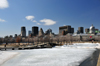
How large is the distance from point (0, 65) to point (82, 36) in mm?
148414

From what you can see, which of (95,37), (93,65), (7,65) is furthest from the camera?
(95,37)

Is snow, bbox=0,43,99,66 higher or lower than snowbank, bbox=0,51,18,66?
lower

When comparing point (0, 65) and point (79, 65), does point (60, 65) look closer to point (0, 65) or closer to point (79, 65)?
point (79, 65)

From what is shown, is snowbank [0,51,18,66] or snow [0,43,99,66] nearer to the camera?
snow [0,43,99,66]

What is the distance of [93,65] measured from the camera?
39.4 ft

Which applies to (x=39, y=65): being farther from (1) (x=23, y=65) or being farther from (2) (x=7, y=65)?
(2) (x=7, y=65)

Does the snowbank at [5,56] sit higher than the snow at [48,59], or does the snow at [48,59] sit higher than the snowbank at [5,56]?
the snowbank at [5,56]

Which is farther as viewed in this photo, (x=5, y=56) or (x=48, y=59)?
(x=5, y=56)

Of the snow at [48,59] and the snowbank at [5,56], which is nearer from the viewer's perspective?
the snow at [48,59]

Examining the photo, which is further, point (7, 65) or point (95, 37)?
point (95, 37)

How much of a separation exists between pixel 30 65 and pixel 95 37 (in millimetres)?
137499

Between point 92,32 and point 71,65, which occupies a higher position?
point 92,32

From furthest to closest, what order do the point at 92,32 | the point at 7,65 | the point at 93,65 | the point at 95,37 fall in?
the point at 92,32 < the point at 95,37 < the point at 7,65 < the point at 93,65

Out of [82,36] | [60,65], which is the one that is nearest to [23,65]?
[60,65]
